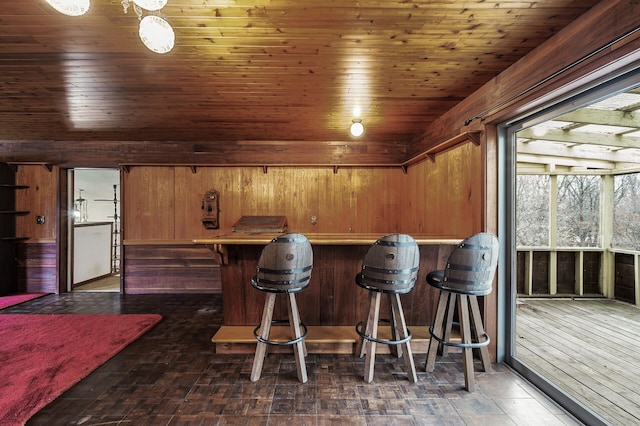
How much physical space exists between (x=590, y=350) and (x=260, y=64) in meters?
3.85

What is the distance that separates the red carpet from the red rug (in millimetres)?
621

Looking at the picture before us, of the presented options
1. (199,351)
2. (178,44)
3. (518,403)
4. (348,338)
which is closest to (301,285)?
(348,338)

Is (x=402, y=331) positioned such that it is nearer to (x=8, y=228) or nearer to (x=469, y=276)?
(x=469, y=276)

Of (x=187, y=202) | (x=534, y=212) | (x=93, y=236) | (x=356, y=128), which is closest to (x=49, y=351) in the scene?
(x=187, y=202)

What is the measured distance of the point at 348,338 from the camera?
102 inches

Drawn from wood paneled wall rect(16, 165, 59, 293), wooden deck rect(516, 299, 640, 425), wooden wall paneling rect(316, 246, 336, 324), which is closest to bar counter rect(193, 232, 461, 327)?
wooden wall paneling rect(316, 246, 336, 324)

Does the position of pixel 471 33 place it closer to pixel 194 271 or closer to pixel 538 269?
pixel 538 269

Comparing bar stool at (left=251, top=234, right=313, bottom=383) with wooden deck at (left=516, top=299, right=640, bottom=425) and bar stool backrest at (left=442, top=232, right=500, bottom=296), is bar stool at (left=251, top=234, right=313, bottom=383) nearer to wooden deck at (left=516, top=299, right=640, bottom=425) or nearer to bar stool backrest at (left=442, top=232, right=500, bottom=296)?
bar stool backrest at (left=442, top=232, right=500, bottom=296)

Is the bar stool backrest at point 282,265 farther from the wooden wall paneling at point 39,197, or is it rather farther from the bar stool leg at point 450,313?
the wooden wall paneling at point 39,197

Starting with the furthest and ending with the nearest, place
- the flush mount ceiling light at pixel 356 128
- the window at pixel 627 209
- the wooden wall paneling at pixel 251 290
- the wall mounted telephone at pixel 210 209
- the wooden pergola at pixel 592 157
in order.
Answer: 1. the wall mounted telephone at pixel 210 209
2. the flush mount ceiling light at pixel 356 128
3. the wooden wall paneling at pixel 251 290
4. the wooden pergola at pixel 592 157
5. the window at pixel 627 209

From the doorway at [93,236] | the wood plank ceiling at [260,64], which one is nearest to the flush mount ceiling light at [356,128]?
the wood plank ceiling at [260,64]

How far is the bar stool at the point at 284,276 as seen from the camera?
2.08m

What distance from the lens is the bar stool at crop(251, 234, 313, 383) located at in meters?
2.08

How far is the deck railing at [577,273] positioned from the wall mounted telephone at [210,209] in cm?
471
